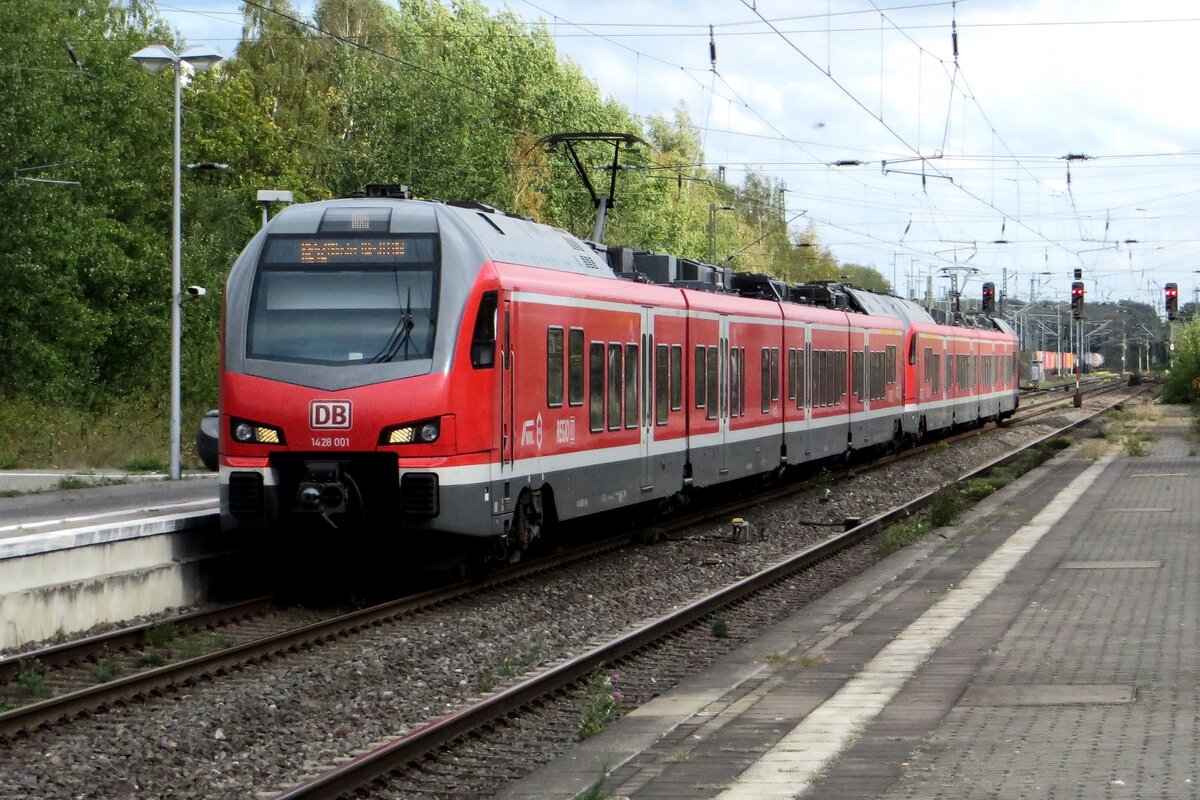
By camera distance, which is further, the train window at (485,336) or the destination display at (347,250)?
the destination display at (347,250)

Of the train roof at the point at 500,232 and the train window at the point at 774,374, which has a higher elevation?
the train roof at the point at 500,232

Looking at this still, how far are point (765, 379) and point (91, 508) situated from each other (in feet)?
32.2

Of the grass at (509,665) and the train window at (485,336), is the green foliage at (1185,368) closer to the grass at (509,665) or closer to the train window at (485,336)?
the train window at (485,336)

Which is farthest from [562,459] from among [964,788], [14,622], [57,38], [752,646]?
[57,38]

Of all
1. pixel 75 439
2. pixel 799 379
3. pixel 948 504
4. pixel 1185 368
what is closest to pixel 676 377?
pixel 948 504

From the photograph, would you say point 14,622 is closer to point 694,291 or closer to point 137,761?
point 137,761

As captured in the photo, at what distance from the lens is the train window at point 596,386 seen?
1712 centimetres

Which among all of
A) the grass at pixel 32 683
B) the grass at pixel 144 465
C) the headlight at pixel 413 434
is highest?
the headlight at pixel 413 434

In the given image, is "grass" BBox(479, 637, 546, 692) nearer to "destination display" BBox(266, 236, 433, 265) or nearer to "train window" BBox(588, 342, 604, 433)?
"destination display" BBox(266, 236, 433, 265)

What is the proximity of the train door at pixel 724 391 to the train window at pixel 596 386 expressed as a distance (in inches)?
198

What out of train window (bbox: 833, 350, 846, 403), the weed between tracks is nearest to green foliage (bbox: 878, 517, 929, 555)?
the weed between tracks

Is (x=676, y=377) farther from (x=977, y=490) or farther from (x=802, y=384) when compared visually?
(x=977, y=490)

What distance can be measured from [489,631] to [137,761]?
4.66 meters

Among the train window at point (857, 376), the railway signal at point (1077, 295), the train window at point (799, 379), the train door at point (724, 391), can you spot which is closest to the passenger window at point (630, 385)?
the train door at point (724, 391)
